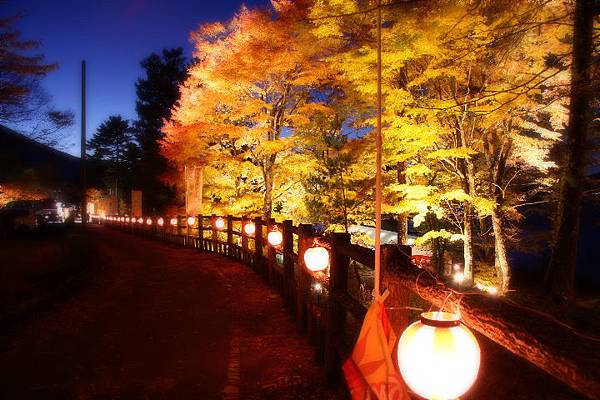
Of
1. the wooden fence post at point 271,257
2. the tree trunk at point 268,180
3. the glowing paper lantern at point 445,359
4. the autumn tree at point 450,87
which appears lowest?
the wooden fence post at point 271,257

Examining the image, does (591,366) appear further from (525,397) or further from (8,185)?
(8,185)

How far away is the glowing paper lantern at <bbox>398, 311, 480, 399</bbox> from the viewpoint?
220 centimetres

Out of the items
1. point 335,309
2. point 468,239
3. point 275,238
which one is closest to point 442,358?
point 335,309

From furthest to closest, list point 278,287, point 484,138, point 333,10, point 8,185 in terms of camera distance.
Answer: point 8,185 < point 484,138 < point 333,10 < point 278,287

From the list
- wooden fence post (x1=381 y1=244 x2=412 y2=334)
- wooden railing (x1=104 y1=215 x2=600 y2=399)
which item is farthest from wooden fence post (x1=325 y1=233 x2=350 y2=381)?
wooden fence post (x1=381 y1=244 x2=412 y2=334)

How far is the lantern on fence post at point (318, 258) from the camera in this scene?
579 centimetres

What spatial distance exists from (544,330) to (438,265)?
16484 millimetres

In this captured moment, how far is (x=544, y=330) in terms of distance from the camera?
74.5 inches

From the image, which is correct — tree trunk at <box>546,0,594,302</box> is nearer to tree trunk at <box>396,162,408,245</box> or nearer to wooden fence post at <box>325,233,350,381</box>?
wooden fence post at <box>325,233,350,381</box>

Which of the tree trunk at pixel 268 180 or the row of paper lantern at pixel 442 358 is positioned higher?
the tree trunk at pixel 268 180

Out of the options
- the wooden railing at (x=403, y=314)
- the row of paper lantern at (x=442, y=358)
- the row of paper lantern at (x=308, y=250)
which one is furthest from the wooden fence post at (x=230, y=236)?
the row of paper lantern at (x=442, y=358)

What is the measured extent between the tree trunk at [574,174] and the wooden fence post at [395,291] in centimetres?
670

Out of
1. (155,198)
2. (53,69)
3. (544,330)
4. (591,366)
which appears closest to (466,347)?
(544,330)

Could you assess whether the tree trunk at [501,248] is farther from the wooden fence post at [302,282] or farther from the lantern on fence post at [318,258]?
the lantern on fence post at [318,258]
